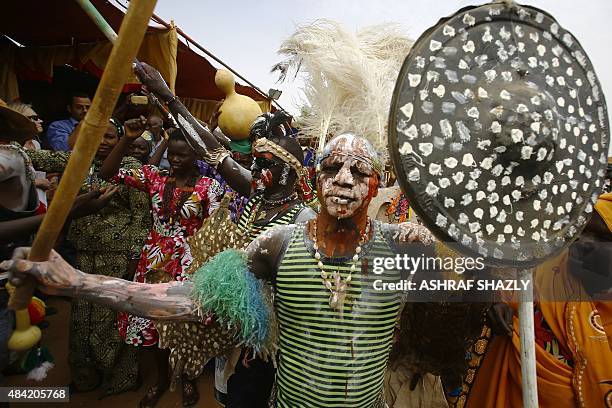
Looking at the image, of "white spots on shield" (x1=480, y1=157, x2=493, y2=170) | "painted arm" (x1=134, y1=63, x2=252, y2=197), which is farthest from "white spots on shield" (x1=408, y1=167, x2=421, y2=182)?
"painted arm" (x1=134, y1=63, x2=252, y2=197)

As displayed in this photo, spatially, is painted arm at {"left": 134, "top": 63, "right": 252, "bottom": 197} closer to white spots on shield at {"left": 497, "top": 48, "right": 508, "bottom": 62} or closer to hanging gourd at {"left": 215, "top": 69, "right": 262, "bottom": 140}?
hanging gourd at {"left": 215, "top": 69, "right": 262, "bottom": 140}

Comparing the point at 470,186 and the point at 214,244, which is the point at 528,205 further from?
the point at 214,244

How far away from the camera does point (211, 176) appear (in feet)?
11.1

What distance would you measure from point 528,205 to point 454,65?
514 millimetres

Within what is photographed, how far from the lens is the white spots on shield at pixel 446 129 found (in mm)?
1107

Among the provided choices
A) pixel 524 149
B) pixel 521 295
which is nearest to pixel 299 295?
pixel 521 295

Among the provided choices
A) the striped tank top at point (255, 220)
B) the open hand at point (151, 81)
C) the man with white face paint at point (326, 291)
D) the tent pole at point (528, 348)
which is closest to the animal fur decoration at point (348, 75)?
the man with white face paint at point (326, 291)

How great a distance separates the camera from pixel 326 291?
4.69ft

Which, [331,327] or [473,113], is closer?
[473,113]

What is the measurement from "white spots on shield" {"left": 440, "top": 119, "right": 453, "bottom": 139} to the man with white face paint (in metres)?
0.34

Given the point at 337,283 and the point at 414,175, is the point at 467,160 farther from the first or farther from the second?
the point at 337,283

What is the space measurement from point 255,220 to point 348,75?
100 centimetres

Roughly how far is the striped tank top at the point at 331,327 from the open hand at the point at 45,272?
0.73 meters

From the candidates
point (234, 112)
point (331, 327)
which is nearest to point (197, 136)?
point (234, 112)
